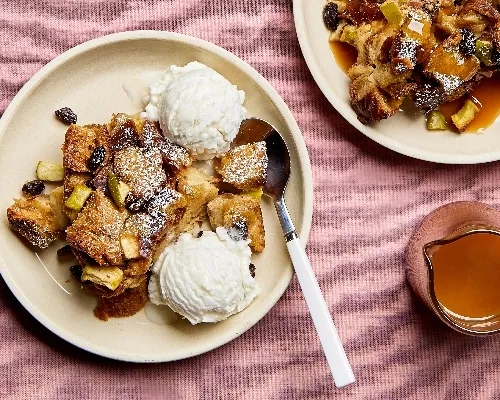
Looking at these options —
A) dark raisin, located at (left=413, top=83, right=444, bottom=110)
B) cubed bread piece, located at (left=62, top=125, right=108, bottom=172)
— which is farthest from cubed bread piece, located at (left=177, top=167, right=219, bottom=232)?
dark raisin, located at (left=413, top=83, right=444, bottom=110)

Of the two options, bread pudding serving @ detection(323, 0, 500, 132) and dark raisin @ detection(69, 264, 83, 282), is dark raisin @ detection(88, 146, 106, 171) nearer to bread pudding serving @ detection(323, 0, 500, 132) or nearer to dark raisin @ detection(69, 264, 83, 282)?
dark raisin @ detection(69, 264, 83, 282)

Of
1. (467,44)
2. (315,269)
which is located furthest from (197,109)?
(467,44)

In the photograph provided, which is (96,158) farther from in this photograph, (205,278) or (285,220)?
(285,220)

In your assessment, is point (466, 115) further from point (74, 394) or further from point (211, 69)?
point (74, 394)

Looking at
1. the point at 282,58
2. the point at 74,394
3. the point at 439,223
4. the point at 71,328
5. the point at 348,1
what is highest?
the point at 348,1

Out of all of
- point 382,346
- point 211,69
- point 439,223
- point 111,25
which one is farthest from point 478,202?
point 111,25
